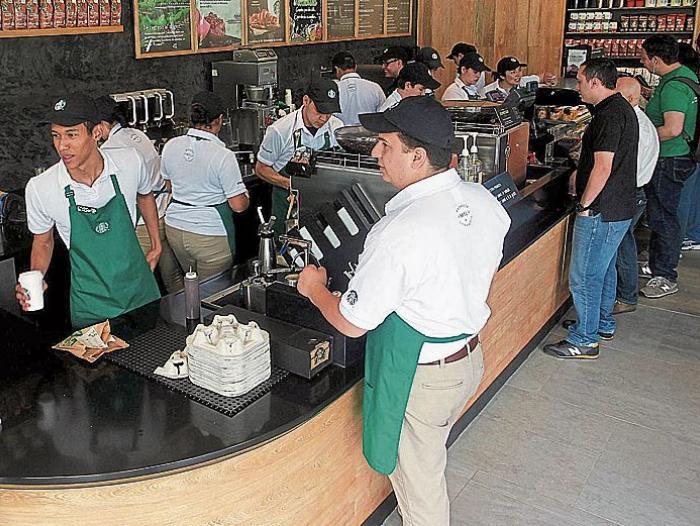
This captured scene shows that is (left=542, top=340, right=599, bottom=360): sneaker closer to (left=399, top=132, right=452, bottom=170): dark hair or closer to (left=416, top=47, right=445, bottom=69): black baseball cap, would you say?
(left=399, top=132, right=452, bottom=170): dark hair

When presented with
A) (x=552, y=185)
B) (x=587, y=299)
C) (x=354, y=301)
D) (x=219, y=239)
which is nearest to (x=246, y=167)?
(x=219, y=239)

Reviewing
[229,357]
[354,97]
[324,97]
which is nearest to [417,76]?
[354,97]

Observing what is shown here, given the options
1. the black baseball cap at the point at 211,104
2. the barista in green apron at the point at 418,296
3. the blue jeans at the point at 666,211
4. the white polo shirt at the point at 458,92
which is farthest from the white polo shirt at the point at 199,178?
the blue jeans at the point at 666,211

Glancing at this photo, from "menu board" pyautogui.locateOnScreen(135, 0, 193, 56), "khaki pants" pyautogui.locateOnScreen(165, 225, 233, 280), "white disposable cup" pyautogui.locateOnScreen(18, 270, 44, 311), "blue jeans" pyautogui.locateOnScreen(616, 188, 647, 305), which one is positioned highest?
"menu board" pyautogui.locateOnScreen(135, 0, 193, 56)

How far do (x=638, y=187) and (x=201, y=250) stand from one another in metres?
2.72

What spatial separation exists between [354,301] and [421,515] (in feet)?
3.05

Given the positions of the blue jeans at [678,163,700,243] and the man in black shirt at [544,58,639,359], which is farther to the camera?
the blue jeans at [678,163,700,243]

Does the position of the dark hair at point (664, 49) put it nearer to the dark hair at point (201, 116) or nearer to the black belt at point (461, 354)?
the dark hair at point (201, 116)

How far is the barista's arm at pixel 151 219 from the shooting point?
333 cm

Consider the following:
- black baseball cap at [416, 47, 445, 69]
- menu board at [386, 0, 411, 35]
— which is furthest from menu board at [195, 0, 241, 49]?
menu board at [386, 0, 411, 35]

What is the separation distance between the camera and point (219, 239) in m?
4.25

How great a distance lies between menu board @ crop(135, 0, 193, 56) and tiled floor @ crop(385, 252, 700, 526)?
3.79m

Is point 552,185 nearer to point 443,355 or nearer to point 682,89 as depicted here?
point 682,89

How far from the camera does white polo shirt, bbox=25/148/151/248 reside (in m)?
2.92
